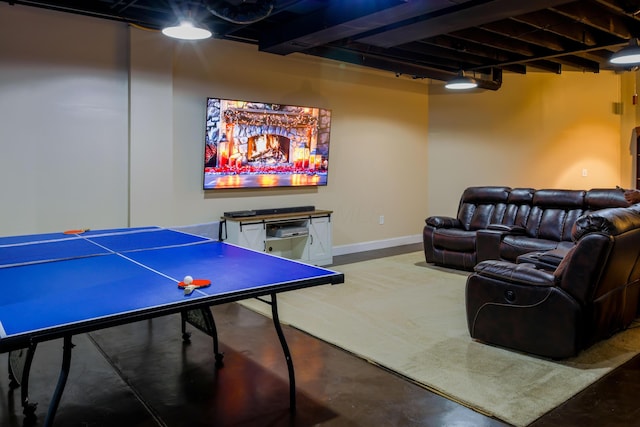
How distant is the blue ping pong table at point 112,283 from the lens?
1.83 m

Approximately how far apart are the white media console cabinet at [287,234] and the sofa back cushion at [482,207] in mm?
1857

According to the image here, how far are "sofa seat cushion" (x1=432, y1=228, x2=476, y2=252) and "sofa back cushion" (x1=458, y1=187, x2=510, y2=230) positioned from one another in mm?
304

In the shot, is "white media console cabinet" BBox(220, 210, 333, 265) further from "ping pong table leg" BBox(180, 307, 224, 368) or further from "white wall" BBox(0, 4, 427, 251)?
"ping pong table leg" BBox(180, 307, 224, 368)

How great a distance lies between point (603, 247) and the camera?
116 inches

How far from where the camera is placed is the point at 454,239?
5875 mm

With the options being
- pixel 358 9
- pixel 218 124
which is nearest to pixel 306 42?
pixel 358 9

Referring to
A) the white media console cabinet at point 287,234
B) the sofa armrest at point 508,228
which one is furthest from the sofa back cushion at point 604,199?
the white media console cabinet at point 287,234

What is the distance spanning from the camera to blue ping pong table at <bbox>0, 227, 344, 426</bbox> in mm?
1828

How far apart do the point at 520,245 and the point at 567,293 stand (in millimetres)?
2330

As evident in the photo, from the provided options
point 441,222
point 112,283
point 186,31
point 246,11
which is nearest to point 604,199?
point 441,222

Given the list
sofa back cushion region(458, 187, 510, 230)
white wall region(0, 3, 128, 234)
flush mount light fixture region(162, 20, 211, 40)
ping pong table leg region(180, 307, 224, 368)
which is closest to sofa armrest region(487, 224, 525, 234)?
sofa back cushion region(458, 187, 510, 230)

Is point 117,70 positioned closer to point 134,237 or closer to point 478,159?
point 134,237

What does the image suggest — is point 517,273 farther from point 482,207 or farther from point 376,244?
point 376,244

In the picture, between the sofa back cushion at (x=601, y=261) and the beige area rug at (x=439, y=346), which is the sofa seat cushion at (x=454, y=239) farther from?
the sofa back cushion at (x=601, y=261)
